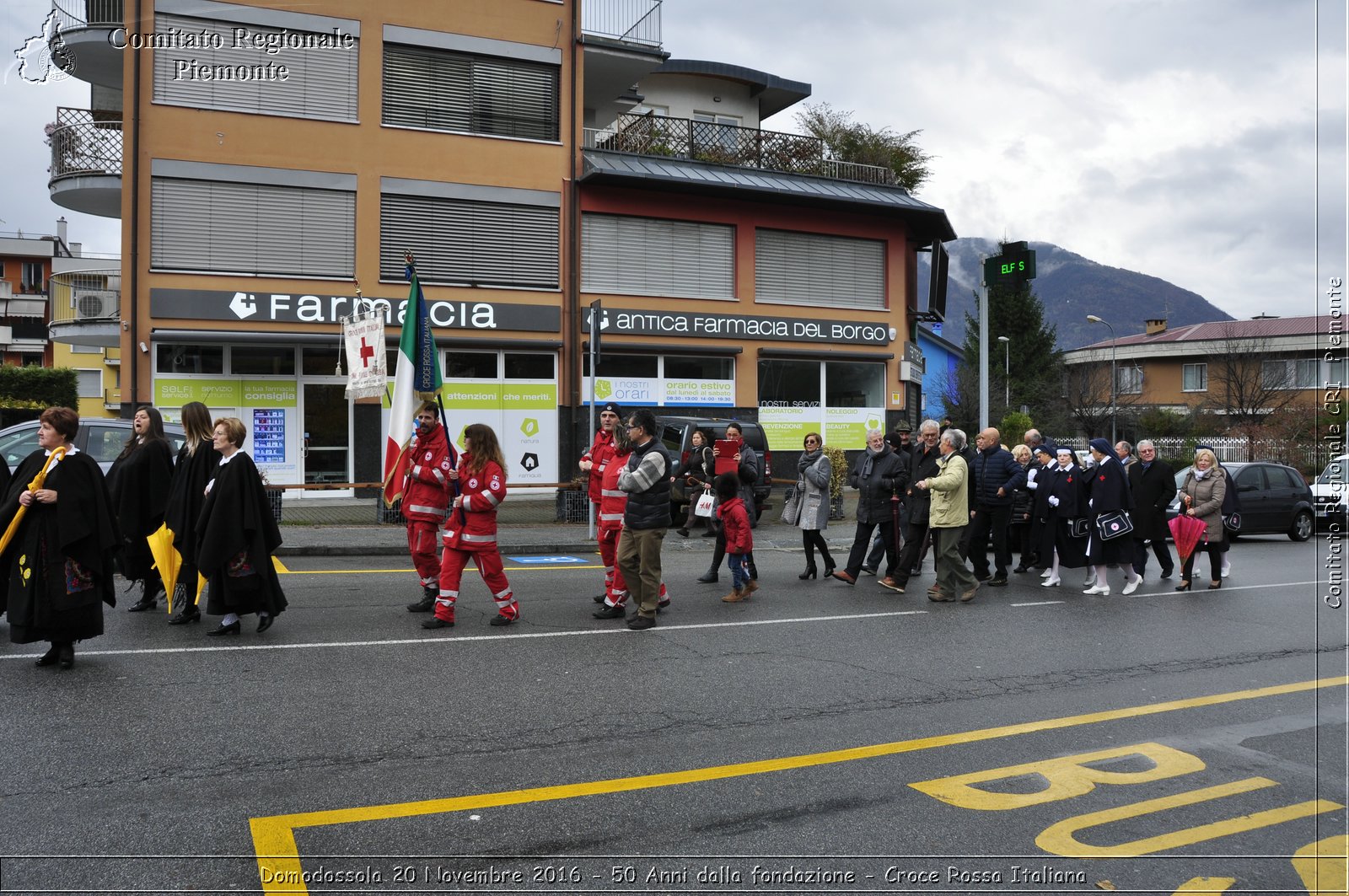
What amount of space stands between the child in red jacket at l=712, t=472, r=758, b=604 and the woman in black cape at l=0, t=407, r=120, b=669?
570 cm

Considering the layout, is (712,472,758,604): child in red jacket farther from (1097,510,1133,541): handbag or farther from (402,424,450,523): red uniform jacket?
(1097,510,1133,541): handbag

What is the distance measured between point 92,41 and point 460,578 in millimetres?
16827

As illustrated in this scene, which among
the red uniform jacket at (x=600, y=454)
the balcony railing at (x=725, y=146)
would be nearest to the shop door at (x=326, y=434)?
the balcony railing at (x=725, y=146)

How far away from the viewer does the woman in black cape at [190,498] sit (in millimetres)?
8508

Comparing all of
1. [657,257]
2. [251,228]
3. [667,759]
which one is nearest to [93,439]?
[251,228]

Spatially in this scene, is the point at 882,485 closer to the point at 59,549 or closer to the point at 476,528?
the point at 476,528

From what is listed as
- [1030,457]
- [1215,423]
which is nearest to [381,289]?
[1030,457]

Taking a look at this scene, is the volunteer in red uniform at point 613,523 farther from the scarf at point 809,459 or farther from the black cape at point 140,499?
the black cape at point 140,499

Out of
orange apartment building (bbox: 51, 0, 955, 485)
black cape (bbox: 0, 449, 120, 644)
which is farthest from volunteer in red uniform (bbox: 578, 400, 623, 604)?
orange apartment building (bbox: 51, 0, 955, 485)

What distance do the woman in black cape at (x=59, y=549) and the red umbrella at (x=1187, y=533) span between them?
11.5m

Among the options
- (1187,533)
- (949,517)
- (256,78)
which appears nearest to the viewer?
(949,517)

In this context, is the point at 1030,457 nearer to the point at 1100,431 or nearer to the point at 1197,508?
the point at 1197,508

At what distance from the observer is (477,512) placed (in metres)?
8.88

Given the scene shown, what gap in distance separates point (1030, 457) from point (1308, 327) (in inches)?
1606
